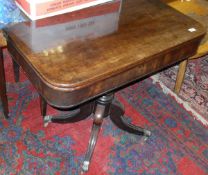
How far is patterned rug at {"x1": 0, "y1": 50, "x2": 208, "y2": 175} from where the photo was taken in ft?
5.05

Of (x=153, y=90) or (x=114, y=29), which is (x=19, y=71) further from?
(x=114, y=29)

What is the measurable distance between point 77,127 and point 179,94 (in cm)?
77

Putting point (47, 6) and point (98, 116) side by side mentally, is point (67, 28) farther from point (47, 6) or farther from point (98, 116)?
point (98, 116)

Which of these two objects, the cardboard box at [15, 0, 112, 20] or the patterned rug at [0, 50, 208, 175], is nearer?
the cardboard box at [15, 0, 112, 20]

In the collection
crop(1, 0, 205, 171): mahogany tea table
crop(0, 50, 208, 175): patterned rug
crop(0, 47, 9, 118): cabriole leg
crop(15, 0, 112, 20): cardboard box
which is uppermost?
crop(15, 0, 112, 20): cardboard box

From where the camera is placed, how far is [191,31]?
1.18m

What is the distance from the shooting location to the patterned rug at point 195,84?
1997 millimetres

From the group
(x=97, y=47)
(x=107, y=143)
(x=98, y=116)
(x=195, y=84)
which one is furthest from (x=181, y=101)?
(x=97, y=47)

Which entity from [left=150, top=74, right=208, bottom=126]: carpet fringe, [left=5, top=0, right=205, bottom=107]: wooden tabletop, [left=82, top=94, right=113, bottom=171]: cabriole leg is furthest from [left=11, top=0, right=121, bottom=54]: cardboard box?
[left=150, top=74, right=208, bottom=126]: carpet fringe

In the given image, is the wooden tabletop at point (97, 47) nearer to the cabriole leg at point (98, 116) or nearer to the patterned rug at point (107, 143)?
the cabriole leg at point (98, 116)

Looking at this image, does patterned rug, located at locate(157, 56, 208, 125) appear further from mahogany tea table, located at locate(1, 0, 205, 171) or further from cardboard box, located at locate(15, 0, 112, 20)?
cardboard box, located at locate(15, 0, 112, 20)

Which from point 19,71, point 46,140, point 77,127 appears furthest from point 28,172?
point 19,71

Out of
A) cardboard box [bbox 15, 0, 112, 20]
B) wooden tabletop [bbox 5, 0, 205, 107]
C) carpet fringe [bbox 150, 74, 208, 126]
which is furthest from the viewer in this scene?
carpet fringe [bbox 150, 74, 208, 126]

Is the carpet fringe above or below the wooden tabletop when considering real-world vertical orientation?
below
